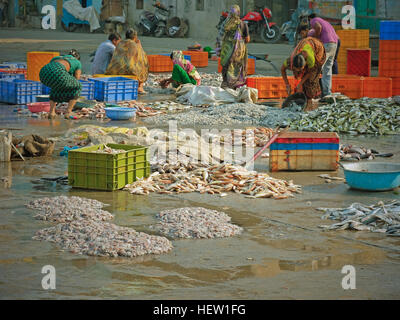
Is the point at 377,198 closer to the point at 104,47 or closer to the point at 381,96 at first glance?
the point at 381,96

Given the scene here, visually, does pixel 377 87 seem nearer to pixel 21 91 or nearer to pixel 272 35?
pixel 21 91

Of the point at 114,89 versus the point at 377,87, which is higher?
the point at 377,87

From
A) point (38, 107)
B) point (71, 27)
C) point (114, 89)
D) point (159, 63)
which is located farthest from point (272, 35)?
point (38, 107)

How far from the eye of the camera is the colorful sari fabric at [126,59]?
15284 mm

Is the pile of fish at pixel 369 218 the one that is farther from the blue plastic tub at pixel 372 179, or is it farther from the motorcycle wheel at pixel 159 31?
the motorcycle wheel at pixel 159 31

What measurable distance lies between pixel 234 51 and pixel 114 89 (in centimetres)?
280

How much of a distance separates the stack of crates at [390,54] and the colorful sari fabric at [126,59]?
5.24 metres

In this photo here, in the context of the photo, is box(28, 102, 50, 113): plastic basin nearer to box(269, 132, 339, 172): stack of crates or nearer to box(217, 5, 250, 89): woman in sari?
box(217, 5, 250, 89): woman in sari

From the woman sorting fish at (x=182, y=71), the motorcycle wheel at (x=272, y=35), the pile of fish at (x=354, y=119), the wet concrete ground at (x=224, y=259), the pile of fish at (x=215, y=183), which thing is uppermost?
the motorcycle wheel at (x=272, y=35)

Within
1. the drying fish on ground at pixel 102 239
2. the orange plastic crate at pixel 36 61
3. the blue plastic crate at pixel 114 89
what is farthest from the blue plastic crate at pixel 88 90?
the drying fish on ground at pixel 102 239

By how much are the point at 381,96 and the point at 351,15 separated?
1150 centimetres

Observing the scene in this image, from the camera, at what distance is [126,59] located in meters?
15.3
